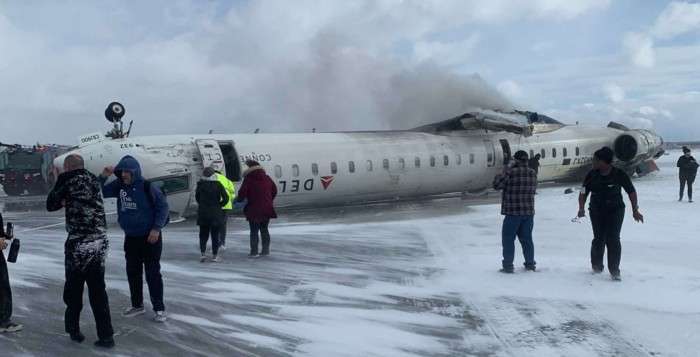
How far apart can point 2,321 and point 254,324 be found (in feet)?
7.78

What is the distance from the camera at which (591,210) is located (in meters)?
8.06

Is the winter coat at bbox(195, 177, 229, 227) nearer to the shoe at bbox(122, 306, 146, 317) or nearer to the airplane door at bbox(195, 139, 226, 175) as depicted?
the shoe at bbox(122, 306, 146, 317)

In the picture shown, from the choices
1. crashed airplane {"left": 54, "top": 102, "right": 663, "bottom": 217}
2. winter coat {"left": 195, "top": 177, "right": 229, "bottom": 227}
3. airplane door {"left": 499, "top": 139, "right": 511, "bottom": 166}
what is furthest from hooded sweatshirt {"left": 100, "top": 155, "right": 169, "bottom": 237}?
airplane door {"left": 499, "top": 139, "right": 511, "bottom": 166}

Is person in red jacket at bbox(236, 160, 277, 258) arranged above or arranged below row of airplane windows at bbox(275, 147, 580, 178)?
below

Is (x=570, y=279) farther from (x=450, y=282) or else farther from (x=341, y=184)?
(x=341, y=184)

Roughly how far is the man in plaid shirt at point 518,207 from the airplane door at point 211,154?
882 centimetres

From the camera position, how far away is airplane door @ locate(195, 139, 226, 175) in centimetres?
1539

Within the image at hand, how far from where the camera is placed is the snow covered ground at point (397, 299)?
561 centimetres

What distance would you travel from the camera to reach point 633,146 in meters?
24.8

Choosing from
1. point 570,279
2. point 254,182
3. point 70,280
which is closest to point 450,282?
point 570,279

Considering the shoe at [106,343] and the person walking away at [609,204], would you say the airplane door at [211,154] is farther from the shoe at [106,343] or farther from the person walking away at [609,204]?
the shoe at [106,343]

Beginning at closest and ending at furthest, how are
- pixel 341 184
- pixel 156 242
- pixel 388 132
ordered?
pixel 156 242
pixel 341 184
pixel 388 132

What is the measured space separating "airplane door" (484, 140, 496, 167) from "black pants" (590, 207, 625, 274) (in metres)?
12.9

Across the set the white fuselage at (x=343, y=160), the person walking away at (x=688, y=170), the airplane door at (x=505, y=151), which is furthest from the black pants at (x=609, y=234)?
the airplane door at (x=505, y=151)
